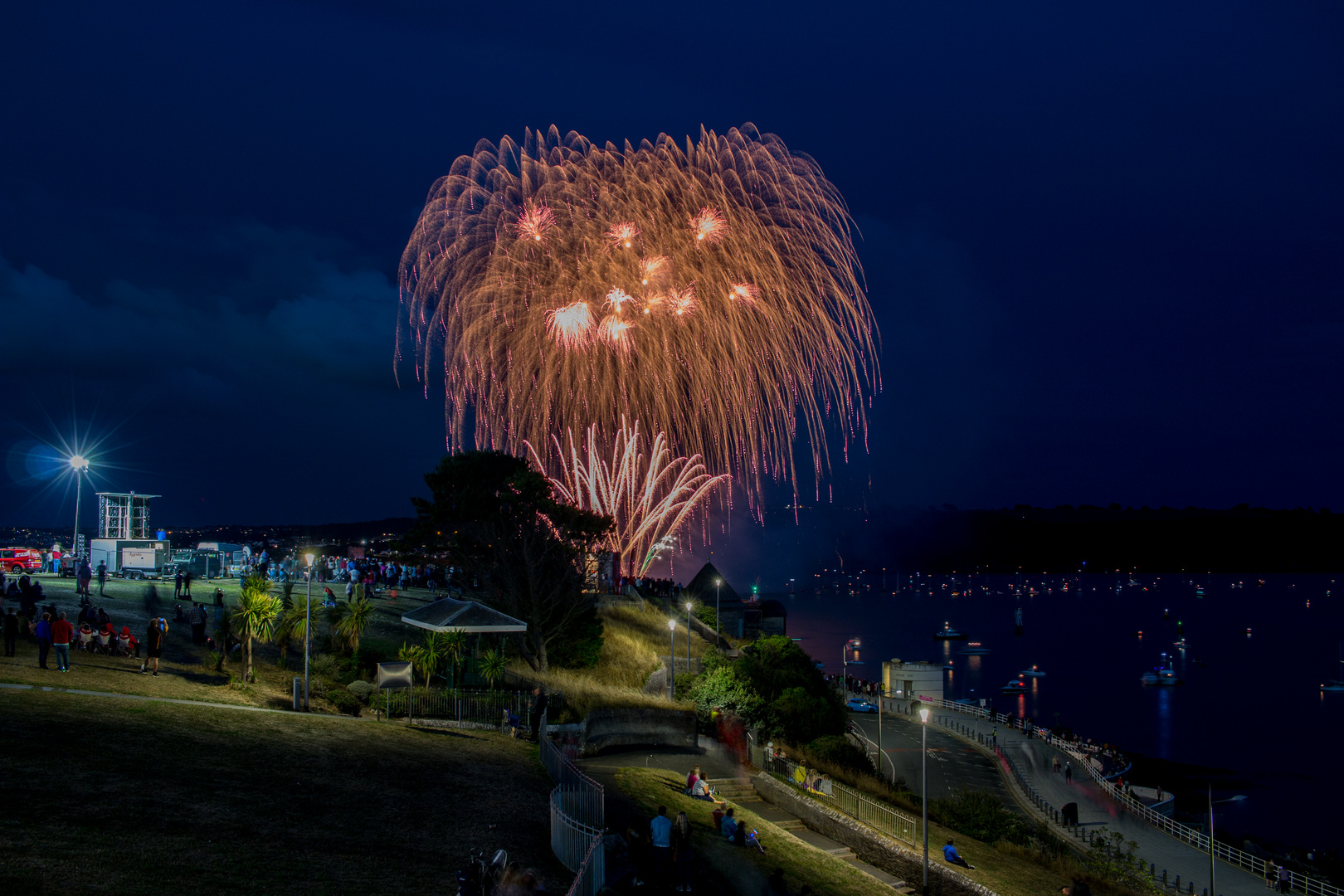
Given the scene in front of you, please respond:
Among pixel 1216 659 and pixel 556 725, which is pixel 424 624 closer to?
pixel 556 725

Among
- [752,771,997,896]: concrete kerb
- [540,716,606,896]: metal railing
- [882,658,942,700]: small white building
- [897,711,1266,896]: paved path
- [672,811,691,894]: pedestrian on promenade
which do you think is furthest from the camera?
[882,658,942,700]: small white building

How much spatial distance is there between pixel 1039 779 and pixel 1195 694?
67078mm

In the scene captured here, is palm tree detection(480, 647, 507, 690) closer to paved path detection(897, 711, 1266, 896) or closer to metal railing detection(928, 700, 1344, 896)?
paved path detection(897, 711, 1266, 896)

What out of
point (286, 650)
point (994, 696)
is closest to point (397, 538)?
point (286, 650)

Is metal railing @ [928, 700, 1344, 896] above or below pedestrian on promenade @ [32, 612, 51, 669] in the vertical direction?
below

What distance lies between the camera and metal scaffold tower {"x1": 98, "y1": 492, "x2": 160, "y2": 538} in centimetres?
4141

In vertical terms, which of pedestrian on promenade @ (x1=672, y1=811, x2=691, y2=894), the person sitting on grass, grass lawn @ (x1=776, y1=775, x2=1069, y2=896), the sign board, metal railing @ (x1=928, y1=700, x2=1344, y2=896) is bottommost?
metal railing @ (x1=928, y1=700, x2=1344, y2=896)

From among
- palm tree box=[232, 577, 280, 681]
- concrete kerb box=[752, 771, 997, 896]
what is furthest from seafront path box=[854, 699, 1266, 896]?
palm tree box=[232, 577, 280, 681]

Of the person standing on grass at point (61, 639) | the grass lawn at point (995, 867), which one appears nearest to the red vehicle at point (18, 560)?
the person standing on grass at point (61, 639)

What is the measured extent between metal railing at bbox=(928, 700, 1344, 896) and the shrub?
90.0 feet

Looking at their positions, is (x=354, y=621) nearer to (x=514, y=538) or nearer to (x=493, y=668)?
(x=493, y=668)

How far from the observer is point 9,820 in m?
10.5

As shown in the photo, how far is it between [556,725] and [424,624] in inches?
182

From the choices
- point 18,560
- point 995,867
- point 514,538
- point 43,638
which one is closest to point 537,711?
point 43,638
